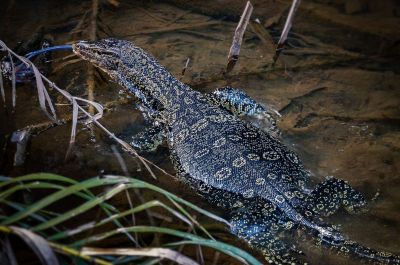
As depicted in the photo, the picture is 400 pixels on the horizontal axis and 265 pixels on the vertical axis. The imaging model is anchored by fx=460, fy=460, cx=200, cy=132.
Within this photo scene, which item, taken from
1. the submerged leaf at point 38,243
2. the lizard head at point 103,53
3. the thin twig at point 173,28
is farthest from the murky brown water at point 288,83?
the submerged leaf at point 38,243

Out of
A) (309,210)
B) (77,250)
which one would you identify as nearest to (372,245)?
(309,210)

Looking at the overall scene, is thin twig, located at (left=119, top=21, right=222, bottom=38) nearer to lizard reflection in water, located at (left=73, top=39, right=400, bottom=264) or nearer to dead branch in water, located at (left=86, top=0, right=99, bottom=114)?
dead branch in water, located at (left=86, top=0, right=99, bottom=114)

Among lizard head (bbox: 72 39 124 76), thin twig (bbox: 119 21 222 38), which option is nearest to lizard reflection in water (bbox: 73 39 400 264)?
lizard head (bbox: 72 39 124 76)

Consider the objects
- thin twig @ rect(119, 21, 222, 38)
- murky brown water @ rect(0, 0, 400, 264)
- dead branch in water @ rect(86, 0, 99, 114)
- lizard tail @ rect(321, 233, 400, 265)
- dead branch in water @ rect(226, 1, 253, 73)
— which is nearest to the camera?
lizard tail @ rect(321, 233, 400, 265)

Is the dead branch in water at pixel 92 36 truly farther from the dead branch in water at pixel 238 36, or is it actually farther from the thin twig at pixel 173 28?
the dead branch in water at pixel 238 36

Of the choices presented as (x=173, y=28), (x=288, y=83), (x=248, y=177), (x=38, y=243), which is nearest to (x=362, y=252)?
(x=248, y=177)

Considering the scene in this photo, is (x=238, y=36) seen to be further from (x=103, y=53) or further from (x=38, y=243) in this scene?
(x=38, y=243)

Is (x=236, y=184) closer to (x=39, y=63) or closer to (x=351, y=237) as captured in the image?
(x=351, y=237)
